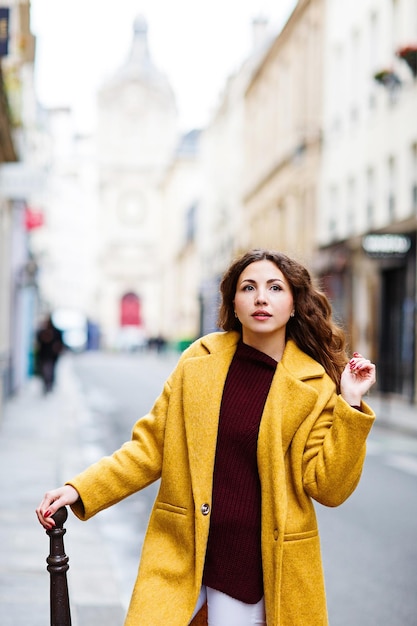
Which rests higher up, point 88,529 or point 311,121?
point 311,121

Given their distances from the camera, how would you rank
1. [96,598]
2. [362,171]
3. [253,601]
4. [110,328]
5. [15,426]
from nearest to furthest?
[253,601], [96,598], [15,426], [362,171], [110,328]

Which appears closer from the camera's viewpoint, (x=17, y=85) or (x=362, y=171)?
(x=17, y=85)

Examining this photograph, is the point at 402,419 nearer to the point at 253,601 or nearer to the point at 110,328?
the point at 253,601

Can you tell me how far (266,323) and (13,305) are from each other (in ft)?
80.8

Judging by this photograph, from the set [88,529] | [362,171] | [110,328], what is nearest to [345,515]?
[88,529]

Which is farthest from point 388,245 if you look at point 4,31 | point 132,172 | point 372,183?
point 132,172

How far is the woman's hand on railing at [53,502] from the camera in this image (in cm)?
354

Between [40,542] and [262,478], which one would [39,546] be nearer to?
[40,542]

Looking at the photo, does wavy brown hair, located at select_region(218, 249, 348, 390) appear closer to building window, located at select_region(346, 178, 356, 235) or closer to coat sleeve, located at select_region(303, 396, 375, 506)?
coat sleeve, located at select_region(303, 396, 375, 506)

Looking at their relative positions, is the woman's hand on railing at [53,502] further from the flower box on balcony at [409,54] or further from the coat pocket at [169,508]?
the flower box on balcony at [409,54]

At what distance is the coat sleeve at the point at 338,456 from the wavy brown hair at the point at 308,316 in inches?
10.3

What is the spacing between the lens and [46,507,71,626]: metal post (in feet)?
11.8

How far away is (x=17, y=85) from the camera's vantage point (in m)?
20.9

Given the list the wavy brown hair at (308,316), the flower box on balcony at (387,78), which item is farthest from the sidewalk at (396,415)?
the wavy brown hair at (308,316)
